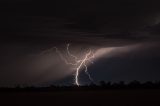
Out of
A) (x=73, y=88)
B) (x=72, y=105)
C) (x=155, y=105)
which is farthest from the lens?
(x=73, y=88)

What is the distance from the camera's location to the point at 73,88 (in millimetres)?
73000

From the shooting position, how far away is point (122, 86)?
252 ft

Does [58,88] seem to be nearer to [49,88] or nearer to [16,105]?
[49,88]

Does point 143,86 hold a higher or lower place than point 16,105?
higher

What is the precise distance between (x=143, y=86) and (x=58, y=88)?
12.9m

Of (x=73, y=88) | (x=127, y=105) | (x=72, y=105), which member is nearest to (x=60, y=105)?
(x=72, y=105)

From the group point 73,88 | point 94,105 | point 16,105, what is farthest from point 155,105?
point 73,88

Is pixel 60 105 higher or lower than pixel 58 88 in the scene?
lower

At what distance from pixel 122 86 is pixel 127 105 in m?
45.7

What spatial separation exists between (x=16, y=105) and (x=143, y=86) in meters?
43.6

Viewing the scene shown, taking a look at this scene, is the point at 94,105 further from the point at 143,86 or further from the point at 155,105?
the point at 143,86

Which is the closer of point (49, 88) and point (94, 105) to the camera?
point (94, 105)

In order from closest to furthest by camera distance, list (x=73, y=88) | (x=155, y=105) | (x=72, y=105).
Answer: (x=155, y=105)
(x=72, y=105)
(x=73, y=88)

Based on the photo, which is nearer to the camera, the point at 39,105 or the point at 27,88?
the point at 39,105
